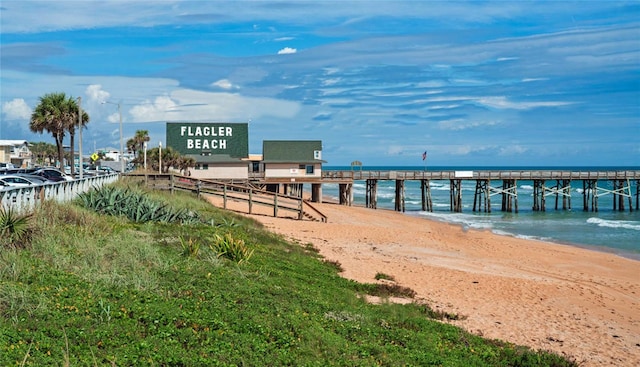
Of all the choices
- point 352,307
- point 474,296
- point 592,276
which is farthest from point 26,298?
point 592,276

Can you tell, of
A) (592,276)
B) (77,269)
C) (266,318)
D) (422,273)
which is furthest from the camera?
(592,276)

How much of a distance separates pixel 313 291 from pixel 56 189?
1147 cm

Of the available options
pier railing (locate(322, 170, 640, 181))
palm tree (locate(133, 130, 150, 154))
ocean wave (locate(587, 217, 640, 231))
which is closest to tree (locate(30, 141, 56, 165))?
palm tree (locate(133, 130, 150, 154))

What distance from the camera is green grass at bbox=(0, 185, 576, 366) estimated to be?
808cm

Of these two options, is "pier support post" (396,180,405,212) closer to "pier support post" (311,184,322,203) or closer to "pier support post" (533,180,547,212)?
"pier support post" (311,184,322,203)

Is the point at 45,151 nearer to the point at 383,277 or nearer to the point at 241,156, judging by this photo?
the point at 241,156

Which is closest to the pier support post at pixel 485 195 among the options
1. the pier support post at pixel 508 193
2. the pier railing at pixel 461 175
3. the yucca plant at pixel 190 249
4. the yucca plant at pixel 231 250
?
the pier railing at pixel 461 175

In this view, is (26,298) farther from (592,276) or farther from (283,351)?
(592,276)

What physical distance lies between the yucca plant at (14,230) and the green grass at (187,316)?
0.76 ft

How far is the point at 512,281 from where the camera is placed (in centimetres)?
1936

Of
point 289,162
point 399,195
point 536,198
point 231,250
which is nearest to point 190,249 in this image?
point 231,250

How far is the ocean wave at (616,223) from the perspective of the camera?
47100 millimetres

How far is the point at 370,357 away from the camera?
893 cm

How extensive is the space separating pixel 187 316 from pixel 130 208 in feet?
36.7
